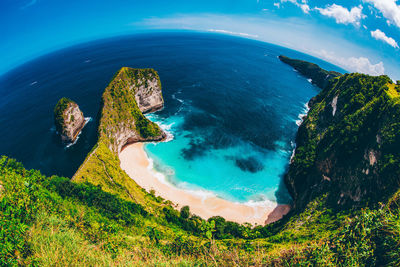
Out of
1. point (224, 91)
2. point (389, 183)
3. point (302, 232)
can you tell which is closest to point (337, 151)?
point (389, 183)

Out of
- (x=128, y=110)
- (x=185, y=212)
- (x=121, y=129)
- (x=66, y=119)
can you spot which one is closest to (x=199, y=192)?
(x=185, y=212)

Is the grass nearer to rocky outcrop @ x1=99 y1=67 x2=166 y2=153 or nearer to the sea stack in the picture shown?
rocky outcrop @ x1=99 y1=67 x2=166 y2=153

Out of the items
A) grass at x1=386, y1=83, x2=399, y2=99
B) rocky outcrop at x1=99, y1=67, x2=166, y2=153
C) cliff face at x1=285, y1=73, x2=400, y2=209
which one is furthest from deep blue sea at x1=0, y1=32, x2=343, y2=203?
grass at x1=386, y1=83, x2=399, y2=99

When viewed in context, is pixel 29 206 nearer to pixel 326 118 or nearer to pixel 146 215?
pixel 146 215

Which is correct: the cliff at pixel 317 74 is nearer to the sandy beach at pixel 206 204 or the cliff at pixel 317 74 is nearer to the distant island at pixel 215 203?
the distant island at pixel 215 203

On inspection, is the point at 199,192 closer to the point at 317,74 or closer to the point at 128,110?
the point at 128,110
